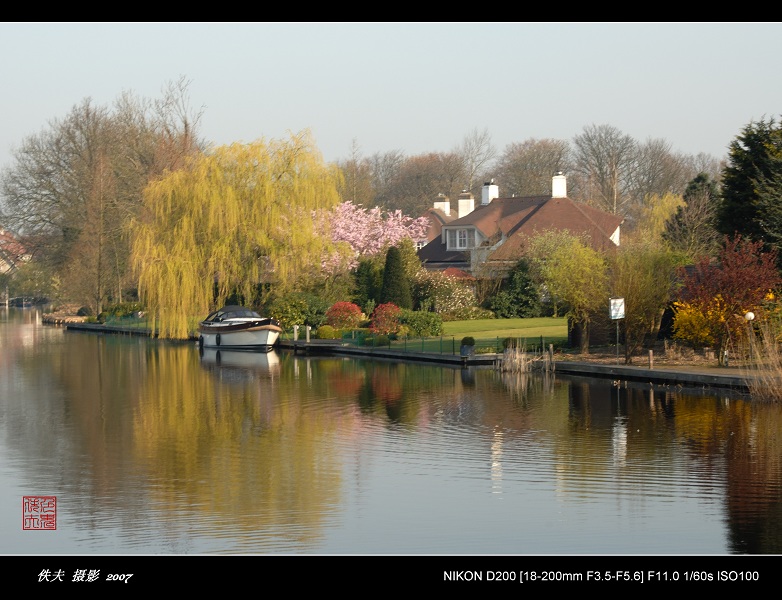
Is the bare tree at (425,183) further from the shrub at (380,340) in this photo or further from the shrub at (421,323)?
the shrub at (380,340)

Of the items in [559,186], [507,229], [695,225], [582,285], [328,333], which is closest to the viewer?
[582,285]

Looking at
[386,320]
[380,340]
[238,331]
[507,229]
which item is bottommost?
[380,340]

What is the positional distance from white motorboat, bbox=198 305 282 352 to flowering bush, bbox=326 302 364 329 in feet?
9.40

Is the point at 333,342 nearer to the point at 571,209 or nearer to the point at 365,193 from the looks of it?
the point at 571,209

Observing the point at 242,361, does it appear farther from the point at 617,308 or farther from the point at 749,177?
the point at 749,177

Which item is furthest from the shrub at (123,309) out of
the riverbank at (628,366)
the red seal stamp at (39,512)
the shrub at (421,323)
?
the red seal stamp at (39,512)

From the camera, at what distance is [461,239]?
250 ft

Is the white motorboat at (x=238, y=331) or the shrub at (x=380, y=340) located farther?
the white motorboat at (x=238, y=331)

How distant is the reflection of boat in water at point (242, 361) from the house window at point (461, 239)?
86.3 feet

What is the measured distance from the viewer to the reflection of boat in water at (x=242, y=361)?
42.0m

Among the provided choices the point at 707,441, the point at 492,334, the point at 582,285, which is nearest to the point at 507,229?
the point at 492,334

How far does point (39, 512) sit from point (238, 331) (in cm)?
3519

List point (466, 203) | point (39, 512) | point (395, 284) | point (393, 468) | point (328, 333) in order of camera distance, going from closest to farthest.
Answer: point (39, 512), point (393, 468), point (328, 333), point (395, 284), point (466, 203)

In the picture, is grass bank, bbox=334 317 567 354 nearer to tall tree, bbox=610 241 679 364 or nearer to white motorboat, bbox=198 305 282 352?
white motorboat, bbox=198 305 282 352
